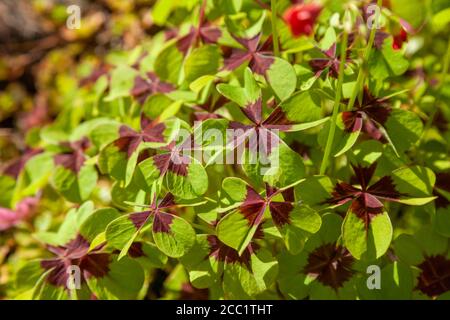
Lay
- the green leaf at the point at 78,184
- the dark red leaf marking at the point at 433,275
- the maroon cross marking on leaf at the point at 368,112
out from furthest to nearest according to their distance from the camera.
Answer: the green leaf at the point at 78,184, the dark red leaf marking at the point at 433,275, the maroon cross marking on leaf at the point at 368,112

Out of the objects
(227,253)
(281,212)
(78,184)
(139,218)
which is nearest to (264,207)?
(281,212)

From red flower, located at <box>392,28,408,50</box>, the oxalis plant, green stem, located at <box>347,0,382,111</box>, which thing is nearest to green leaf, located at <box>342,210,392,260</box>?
the oxalis plant

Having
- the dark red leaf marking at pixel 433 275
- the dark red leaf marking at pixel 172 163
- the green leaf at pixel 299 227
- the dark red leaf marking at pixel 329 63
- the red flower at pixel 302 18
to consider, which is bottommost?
the dark red leaf marking at pixel 433 275

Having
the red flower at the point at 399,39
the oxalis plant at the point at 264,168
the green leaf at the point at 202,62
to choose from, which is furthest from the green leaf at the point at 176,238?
the red flower at the point at 399,39

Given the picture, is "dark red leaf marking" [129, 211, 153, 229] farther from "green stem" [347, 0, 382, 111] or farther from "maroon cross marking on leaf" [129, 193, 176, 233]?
"green stem" [347, 0, 382, 111]

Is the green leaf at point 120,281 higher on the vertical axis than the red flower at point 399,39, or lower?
lower

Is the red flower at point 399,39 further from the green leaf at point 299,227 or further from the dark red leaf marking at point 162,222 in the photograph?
the dark red leaf marking at point 162,222

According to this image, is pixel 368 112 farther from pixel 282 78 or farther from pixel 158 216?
pixel 158 216

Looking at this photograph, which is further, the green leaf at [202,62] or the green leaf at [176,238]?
the green leaf at [202,62]

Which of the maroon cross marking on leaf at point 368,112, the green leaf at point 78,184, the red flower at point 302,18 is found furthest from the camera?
the green leaf at point 78,184
